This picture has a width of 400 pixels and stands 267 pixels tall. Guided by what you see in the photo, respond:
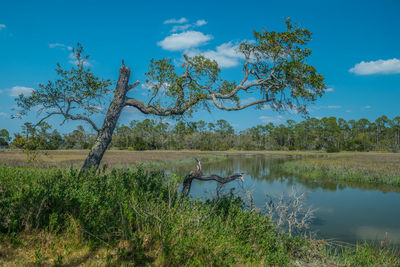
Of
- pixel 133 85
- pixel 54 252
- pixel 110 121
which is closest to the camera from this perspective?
pixel 54 252

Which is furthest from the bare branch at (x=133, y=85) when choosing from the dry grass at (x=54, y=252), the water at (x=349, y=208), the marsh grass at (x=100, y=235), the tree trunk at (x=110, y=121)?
the dry grass at (x=54, y=252)

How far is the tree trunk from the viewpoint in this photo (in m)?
8.21

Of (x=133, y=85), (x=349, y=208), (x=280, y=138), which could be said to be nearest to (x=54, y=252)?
(x=133, y=85)

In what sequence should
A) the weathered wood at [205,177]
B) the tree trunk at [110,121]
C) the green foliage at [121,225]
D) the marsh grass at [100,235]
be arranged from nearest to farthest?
1. the marsh grass at [100,235]
2. the green foliage at [121,225]
3. the weathered wood at [205,177]
4. the tree trunk at [110,121]

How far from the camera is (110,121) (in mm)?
8438

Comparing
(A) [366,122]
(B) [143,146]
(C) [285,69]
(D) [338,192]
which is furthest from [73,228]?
(A) [366,122]

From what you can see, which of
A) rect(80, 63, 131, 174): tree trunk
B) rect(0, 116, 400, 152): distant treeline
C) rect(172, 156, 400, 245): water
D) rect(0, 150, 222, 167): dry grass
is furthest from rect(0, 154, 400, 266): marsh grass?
rect(0, 116, 400, 152): distant treeline

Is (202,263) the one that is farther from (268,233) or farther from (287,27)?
(287,27)

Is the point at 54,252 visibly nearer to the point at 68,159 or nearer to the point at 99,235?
the point at 99,235

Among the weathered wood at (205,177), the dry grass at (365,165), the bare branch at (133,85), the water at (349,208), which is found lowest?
the water at (349,208)

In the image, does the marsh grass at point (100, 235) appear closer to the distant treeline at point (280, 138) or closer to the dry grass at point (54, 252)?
the dry grass at point (54, 252)

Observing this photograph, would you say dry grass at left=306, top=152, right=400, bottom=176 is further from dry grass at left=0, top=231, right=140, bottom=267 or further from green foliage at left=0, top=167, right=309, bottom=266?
dry grass at left=0, top=231, right=140, bottom=267

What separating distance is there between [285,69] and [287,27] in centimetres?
129

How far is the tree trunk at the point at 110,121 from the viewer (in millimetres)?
8211
